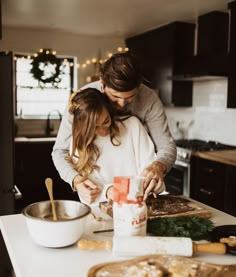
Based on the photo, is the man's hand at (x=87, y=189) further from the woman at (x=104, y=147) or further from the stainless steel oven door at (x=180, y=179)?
the stainless steel oven door at (x=180, y=179)

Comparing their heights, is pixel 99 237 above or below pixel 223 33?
below

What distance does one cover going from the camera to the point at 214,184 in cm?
336

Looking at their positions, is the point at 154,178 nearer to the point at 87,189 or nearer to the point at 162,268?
the point at 87,189

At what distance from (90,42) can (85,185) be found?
14.4 ft

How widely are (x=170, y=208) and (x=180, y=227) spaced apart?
0.20 m

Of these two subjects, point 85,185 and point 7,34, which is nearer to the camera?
point 85,185

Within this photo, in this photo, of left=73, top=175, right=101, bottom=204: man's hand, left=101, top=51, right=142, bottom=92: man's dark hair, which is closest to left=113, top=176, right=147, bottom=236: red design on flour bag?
left=73, top=175, right=101, bottom=204: man's hand

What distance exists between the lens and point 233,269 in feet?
2.98

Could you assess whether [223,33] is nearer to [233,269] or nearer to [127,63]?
[127,63]

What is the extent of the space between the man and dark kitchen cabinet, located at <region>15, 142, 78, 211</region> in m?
2.61

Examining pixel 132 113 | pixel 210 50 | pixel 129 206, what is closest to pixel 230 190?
pixel 210 50

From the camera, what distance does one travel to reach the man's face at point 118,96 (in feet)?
4.77

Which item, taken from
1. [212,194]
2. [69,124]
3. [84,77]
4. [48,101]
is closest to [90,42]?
[84,77]

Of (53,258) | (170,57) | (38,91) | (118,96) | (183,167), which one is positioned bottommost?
(183,167)
